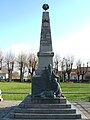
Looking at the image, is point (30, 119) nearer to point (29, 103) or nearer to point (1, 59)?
point (29, 103)

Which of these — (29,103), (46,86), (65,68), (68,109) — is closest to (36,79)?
(46,86)

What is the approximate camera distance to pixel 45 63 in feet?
49.6

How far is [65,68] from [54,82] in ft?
226

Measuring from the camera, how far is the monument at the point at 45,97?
11.9m

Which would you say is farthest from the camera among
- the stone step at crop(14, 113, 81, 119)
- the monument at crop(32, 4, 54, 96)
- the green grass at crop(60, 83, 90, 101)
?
the green grass at crop(60, 83, 90, 101)

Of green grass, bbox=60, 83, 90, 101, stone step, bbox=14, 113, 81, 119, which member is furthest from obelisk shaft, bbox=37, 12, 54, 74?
green grass, bbox=60, 83, 90, 101

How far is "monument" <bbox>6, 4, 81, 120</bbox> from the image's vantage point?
1185cm

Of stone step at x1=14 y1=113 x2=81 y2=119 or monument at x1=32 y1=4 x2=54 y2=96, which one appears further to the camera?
monument at x1=32 y1=4 x2=54 y2=96

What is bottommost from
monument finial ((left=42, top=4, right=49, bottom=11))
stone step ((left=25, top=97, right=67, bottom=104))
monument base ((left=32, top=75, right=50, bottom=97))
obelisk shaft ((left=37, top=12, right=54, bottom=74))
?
stone step ((left=25, top=97, right=67, bottom=104))

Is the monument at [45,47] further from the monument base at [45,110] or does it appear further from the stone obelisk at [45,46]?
the monument base at [45,110]

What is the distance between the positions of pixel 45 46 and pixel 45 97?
3.33 meters

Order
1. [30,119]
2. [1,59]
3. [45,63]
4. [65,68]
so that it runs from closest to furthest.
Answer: [30,119] < [45,63] < [1,59] < [65,68]

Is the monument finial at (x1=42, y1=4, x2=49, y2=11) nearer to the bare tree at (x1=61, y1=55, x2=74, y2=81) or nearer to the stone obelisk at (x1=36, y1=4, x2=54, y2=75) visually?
the stone obelisk at (x1=36, y1=4, x2=54, y2=75)

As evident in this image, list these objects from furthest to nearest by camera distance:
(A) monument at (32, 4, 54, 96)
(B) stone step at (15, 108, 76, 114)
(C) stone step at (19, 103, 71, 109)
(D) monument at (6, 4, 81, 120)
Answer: (A) monument at (32, 4, 54, 96) < (C) stone step at (19, 103, 71, 109) < (B) stone step at (15, 108, 76, 114) < (D) monument at (6, 4, 81, 120)
